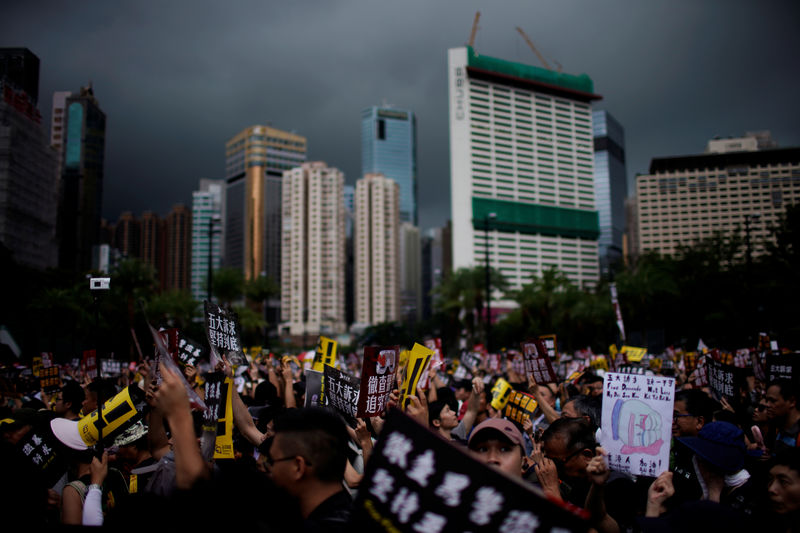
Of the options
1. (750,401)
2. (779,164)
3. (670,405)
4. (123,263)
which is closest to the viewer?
(670,405)

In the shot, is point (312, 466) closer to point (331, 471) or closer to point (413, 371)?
point (331, 471)

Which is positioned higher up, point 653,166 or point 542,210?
point 653,166

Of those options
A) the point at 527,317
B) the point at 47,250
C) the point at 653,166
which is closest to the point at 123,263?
the point at 527,317

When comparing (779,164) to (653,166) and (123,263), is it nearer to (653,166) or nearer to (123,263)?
(653,166)

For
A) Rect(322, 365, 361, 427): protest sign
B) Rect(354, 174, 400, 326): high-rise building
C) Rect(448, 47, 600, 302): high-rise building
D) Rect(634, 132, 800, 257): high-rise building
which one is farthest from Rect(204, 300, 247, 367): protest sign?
Rect(354, 174, 400, 326): high-rise building

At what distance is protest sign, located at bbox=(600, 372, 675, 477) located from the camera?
396cm

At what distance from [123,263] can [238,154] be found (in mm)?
151991

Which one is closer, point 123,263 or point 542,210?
point 123,263

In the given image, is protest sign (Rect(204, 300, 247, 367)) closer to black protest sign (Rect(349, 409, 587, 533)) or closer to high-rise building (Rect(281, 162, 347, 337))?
black protest sign (Rect(349, 409, 587, 533))

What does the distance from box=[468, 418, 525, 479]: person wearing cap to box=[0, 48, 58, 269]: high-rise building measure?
2929 inches

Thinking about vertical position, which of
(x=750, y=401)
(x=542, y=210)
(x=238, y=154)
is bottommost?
(x=750, y=401)

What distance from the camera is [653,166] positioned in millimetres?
150250

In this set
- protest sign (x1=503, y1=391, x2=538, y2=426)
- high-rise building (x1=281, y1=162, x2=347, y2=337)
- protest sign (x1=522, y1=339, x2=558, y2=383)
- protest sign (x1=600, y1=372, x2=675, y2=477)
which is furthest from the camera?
high-rise building (x1=281, y1=162, x2=347, y2=337)

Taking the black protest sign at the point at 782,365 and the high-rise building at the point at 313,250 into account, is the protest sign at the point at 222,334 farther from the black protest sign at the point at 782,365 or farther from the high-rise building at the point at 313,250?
the high-rise building at the point at 313,250
